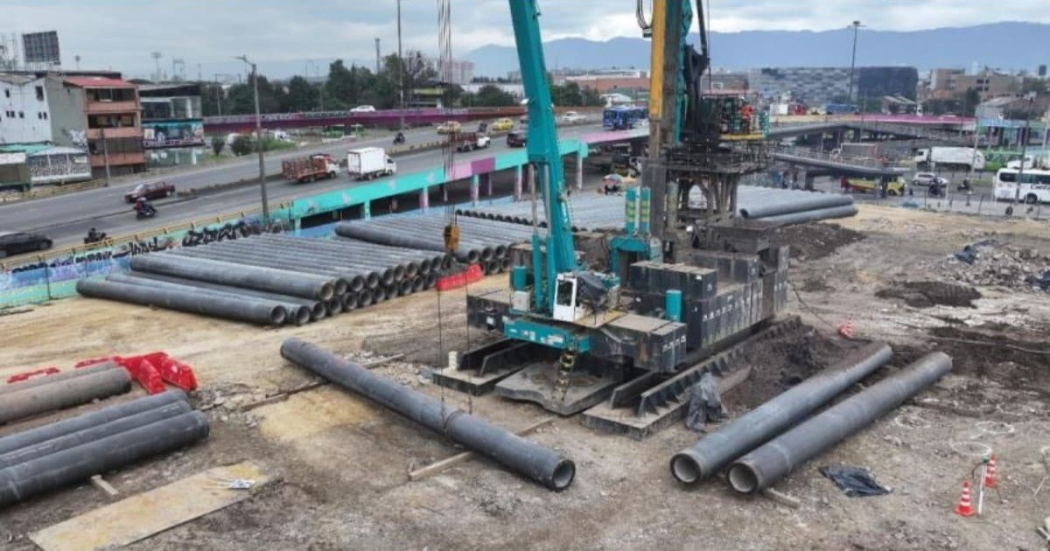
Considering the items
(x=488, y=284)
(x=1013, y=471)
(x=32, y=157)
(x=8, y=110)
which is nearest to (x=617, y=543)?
(x=1013, y=471)

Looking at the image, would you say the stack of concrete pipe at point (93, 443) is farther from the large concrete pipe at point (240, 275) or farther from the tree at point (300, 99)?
the tree at point (300, 99)

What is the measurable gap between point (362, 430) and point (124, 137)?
56.1m

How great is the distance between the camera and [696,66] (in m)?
26.0

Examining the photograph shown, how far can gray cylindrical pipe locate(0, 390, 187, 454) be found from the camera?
15.2 meters

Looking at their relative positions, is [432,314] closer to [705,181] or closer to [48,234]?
[705,181]

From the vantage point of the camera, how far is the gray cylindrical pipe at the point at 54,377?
18625mm

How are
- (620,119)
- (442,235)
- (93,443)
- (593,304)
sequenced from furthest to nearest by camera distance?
(620,119), (442,235), (593,304), (93,443)

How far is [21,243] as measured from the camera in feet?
117

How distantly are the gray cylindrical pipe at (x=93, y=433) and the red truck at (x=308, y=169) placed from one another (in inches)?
1425

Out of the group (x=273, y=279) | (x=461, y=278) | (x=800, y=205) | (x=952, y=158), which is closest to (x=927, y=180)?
(x=952, y=158)

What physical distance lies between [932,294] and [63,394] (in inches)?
1117

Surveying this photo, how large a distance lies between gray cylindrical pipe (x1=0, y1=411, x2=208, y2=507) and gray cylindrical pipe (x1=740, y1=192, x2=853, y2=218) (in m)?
33.4

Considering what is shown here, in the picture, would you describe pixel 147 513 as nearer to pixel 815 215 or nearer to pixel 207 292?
pixel 207 292

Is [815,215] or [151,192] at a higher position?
[151,192]
